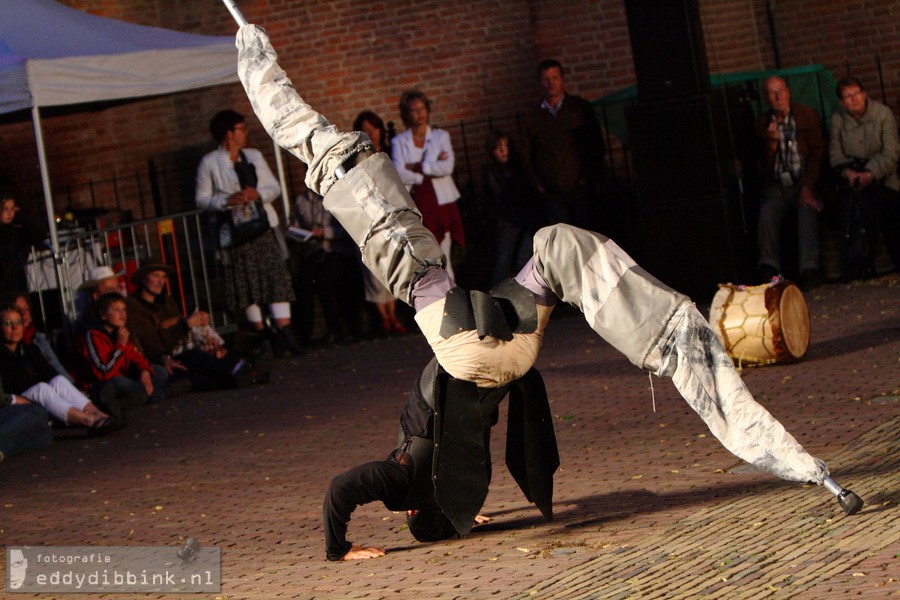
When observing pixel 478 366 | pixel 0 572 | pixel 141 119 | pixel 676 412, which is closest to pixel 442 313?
pixel 478 366

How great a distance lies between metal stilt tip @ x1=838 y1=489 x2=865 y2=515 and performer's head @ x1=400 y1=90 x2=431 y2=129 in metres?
8.87

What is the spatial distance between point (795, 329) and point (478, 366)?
449cm

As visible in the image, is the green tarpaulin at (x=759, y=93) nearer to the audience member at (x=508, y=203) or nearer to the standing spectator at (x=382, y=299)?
the audience member at (x=508, y=203)

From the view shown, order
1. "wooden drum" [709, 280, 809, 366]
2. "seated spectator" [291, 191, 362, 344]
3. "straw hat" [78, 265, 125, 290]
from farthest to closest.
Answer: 1. "seated spectator" [291, 191, 362, 344]
2. "straw hat" [78, 265, 125, 290]
3. "wooden drum" [709, 280, 809, 366]

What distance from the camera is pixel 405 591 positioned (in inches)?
220

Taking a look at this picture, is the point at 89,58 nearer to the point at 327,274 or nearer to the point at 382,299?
the point at 327,274

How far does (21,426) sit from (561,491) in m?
4.34

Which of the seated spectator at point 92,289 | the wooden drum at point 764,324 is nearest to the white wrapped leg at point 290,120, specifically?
the wooden drum at point 764,324

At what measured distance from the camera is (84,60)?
41.0ft

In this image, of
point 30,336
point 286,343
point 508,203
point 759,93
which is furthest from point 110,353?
point 759,93

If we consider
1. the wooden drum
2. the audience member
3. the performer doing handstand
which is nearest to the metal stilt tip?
the performer doing handstand

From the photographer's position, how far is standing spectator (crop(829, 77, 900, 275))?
1338 cm

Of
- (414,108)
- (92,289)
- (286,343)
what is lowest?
(286,343)

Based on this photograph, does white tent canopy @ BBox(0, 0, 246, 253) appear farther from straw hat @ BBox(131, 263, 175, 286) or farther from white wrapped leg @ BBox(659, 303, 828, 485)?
white wrapped leg @ BBox(659, 303, 828, 485)
